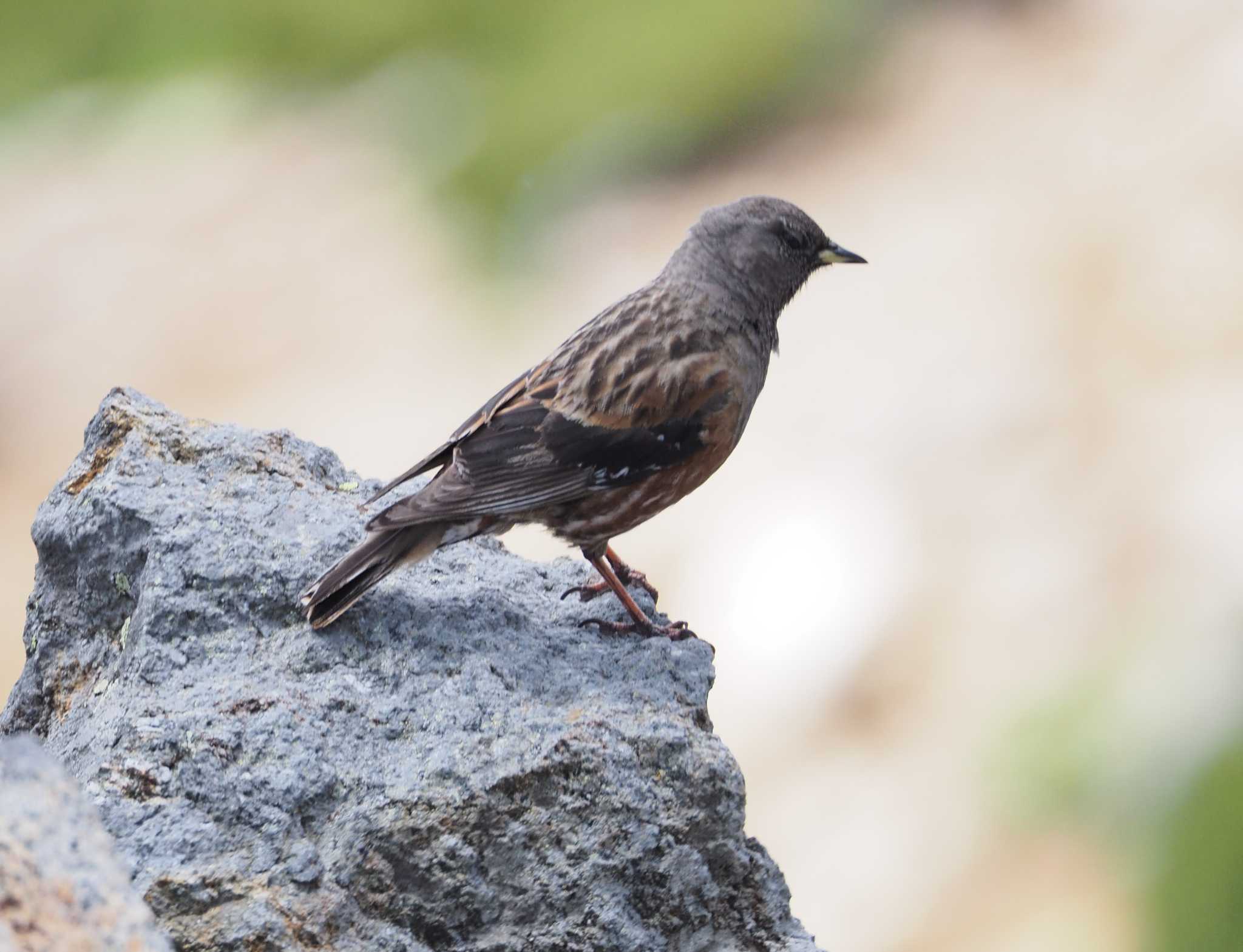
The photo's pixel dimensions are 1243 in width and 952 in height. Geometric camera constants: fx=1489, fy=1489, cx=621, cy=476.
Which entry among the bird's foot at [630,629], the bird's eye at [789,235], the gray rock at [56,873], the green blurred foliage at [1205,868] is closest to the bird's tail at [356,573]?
the bird's foot at [630,629]

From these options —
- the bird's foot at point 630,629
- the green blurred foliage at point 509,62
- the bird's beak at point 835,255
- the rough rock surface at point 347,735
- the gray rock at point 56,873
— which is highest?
the green blurred foliage at point 509,62

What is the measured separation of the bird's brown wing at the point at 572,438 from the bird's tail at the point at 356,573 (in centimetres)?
31

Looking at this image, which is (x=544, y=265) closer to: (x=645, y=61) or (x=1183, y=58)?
(x=645, y=61)

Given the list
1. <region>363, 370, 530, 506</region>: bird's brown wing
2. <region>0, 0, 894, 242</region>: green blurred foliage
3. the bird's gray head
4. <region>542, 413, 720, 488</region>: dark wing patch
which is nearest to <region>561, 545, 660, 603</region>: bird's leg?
<region>542, 413, 720, 488</region>: dark wing patch

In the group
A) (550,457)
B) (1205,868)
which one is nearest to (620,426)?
(550,457)

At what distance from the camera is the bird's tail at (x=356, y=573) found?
398 cm

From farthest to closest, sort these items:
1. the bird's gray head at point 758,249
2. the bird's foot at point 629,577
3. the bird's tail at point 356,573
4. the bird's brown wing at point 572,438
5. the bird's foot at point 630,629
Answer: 1. the bird's gray head at point 758,249
2. the bird's foot at point 629,577
3. the bird's brown wing at point 572,438
4. the bird's foot at point 630,629
5. the bird's tail at point 356,573

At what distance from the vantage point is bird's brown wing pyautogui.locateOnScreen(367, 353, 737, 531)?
4527mm

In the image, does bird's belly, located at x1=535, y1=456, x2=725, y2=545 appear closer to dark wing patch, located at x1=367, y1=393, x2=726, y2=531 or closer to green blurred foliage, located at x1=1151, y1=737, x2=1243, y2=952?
dark wing patch, located at x1=367, y1=393, x2=726, y2=531

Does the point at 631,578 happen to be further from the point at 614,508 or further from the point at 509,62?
the point at 509,62

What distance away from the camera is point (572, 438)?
466 cm

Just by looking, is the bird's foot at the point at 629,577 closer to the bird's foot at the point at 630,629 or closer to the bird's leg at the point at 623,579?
the bird's leg at the point at 623,579

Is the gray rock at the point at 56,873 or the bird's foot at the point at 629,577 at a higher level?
the bird's foot at the point at 629,577

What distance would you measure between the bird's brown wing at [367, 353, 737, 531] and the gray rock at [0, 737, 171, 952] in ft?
6.39
